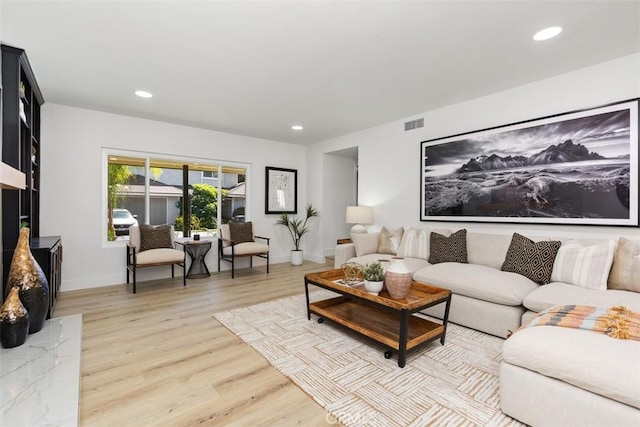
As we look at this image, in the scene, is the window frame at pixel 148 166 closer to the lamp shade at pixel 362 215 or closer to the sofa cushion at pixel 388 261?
the lamp shade at pixel 362 215

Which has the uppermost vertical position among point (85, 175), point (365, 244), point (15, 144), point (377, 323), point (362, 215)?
point (15, 144)

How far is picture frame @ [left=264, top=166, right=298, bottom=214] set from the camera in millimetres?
6059

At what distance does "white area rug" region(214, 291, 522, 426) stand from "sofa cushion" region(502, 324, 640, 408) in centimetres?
38

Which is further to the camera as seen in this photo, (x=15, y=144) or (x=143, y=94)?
(x=143, y=94)

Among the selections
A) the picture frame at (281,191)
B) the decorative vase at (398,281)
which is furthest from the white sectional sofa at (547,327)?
the picture frame at (281,191)

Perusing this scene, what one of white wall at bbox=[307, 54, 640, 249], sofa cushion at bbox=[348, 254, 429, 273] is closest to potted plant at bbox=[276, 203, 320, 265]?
white wall at bbox=[307, 54, 640, 249]

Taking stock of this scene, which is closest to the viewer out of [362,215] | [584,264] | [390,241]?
[584,264]

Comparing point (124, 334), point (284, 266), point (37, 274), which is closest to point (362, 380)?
point (124, 334)

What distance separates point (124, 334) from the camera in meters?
2.71

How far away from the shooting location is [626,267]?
243cm

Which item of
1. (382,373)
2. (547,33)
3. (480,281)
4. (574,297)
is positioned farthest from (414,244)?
(547,33)

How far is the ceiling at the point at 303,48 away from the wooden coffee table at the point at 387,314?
209cm

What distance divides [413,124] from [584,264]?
2.73m

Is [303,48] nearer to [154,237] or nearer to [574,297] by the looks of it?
[574,297]
